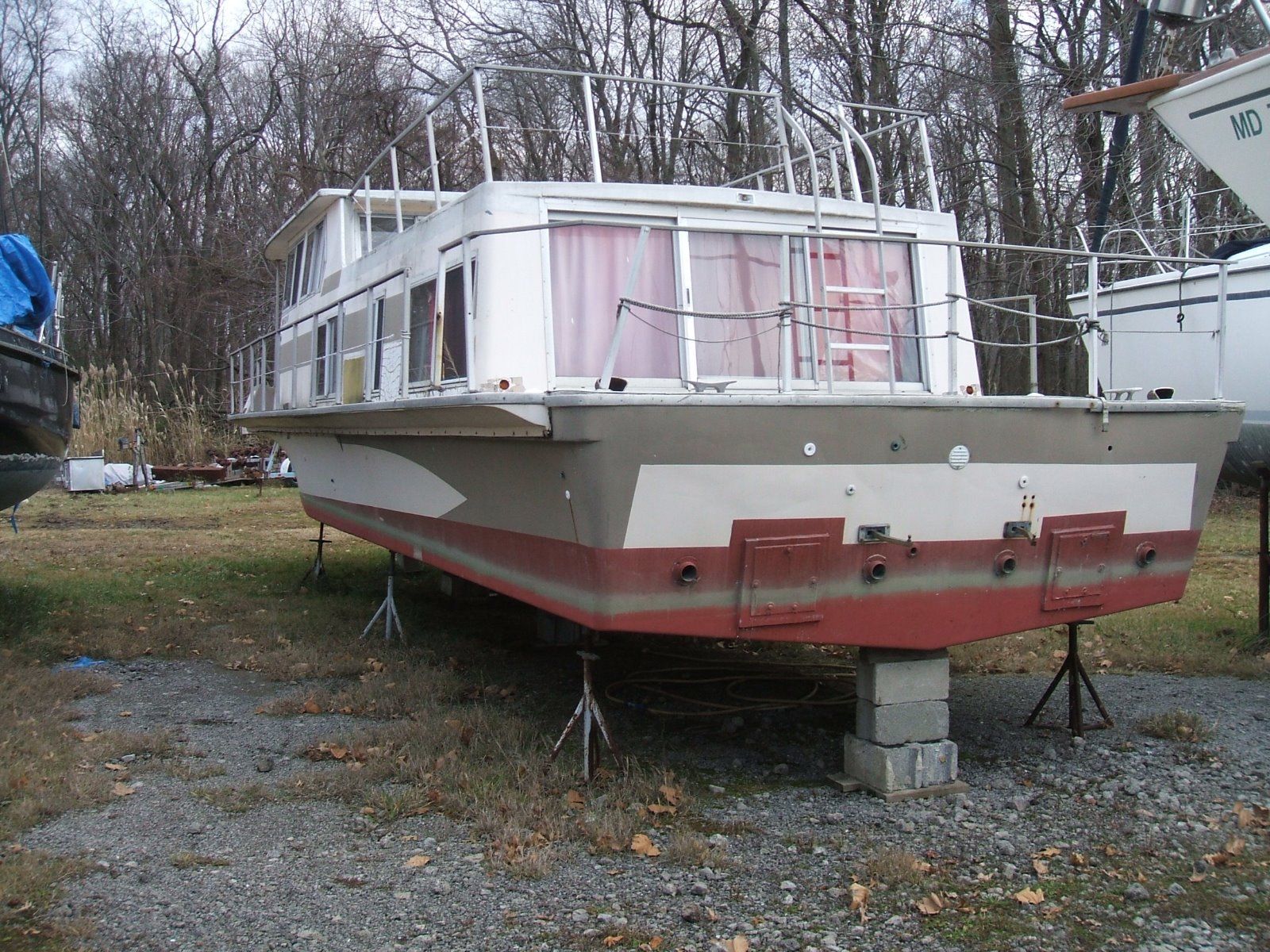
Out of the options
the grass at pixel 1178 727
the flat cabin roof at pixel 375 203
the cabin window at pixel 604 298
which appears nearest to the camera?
the cabin window at pixel 604 298

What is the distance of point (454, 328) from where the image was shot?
6.39 metres

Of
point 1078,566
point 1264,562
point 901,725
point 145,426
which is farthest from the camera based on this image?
point 145,426

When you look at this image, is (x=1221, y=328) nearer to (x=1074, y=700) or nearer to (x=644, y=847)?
(x=1074, y=700)

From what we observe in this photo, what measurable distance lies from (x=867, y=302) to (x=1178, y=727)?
9.14 ft

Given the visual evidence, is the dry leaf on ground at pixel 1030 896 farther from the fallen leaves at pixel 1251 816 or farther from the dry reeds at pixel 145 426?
the dry reeds at pixel 145 426

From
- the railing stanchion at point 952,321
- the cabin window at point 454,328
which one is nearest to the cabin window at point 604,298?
the cabin window at point 454,328

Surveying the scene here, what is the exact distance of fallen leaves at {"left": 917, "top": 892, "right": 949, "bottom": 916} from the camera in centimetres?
392

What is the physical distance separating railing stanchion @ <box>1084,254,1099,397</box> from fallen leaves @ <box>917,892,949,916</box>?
2.59 meters

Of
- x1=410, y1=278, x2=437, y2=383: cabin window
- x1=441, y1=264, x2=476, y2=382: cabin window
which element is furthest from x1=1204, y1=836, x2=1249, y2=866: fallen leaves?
x1=410, y1=278, x2=437, y2=383: cabin window

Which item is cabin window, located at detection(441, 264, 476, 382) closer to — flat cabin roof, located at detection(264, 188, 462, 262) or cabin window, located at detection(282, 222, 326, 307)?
flat cabin roof, located at detection(264, 188, 462, 262)

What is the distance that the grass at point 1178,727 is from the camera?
19.4 feet

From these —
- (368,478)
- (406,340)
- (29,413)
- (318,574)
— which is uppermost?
(406,340)

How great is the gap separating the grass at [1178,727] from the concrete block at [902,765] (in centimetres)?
151

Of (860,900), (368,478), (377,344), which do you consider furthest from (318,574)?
(860,900)
